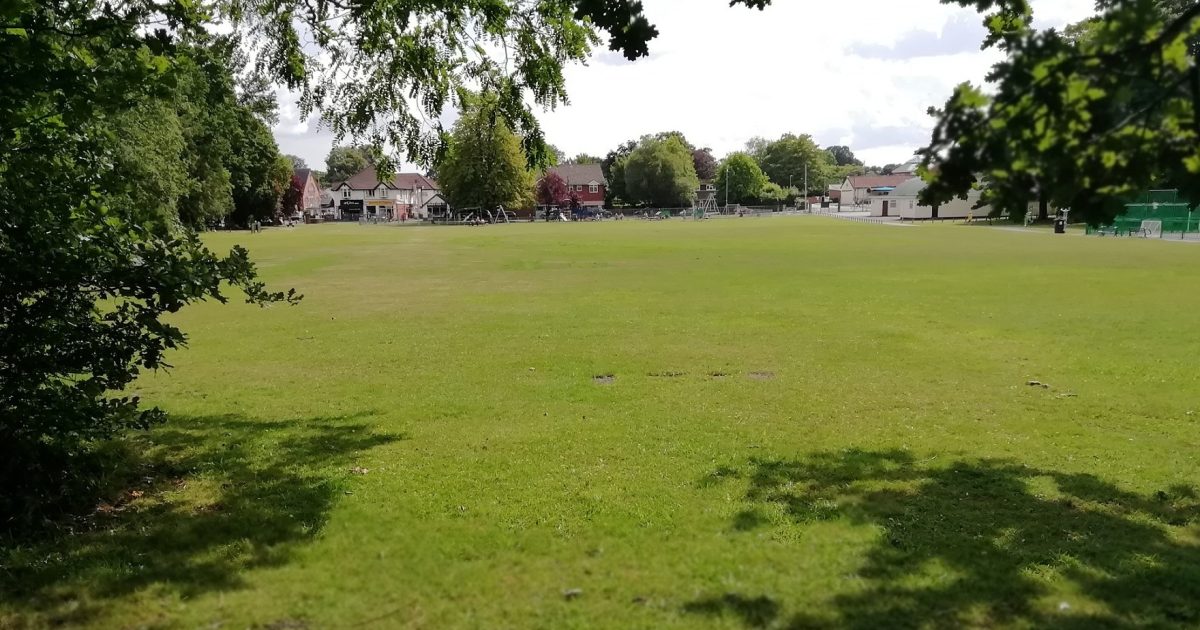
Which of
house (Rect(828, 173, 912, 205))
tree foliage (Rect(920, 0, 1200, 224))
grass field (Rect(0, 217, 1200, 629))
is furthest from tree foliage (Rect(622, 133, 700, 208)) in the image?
tree foliage (Rect(920, 0, 1200, 224))

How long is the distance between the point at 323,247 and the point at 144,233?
4440 cm

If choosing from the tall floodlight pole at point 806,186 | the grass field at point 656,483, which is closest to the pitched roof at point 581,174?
the tall floodlight pole at point 806,186

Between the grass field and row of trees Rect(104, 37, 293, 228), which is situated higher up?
row of trees Rect(104, 37, 293, 228)

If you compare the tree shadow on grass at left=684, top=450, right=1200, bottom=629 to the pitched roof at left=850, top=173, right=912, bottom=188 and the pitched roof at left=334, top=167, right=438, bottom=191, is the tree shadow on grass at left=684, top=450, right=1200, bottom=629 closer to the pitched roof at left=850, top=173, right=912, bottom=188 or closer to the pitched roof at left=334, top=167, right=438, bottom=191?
the pitched roof at left=334, top=167, right=438, bottom=191

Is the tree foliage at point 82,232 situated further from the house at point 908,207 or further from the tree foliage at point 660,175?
the tree foliage at point 660,175

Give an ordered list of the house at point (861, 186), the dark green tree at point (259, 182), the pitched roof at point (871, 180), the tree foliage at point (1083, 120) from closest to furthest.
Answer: the tree foliage at point (1083, 120) < the dark green tree at point (259, 182) < the house at point (861, 186) < the pitched roof at point (871, 180)

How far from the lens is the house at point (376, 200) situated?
141625 mm

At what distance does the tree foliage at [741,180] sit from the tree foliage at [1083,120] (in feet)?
478

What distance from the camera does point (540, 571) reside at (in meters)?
5.09

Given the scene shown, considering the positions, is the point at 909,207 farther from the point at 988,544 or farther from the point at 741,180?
the point at 988,544

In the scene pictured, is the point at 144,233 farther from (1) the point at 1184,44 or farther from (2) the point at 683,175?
(2) the point at 683,175

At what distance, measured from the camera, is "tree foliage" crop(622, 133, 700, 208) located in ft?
429

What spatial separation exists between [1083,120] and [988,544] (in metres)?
3.33

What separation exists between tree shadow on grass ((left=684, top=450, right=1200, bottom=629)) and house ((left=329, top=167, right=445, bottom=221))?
134 meters
